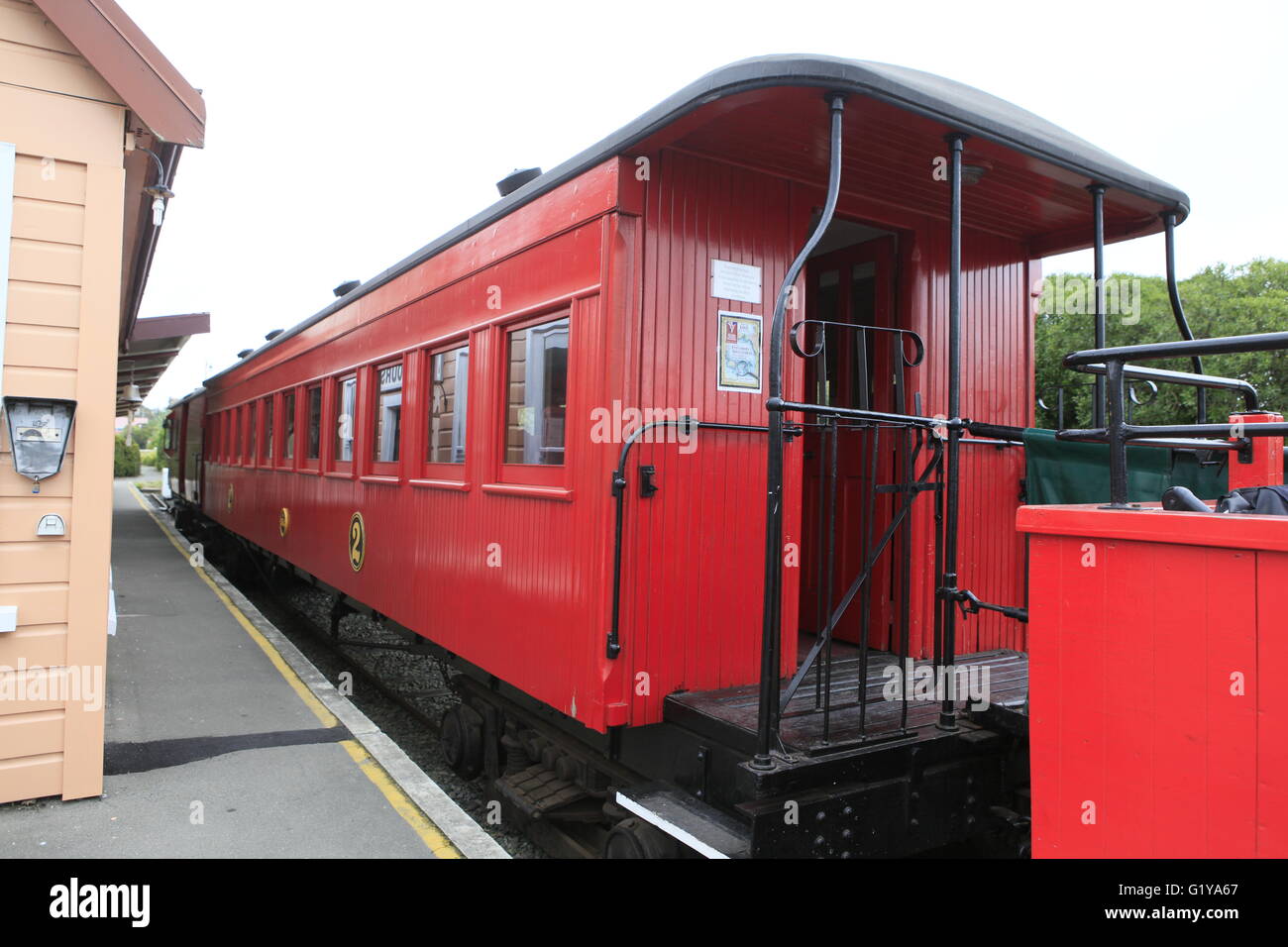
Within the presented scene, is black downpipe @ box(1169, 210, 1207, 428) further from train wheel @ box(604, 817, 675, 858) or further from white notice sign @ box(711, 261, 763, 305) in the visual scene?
train wheel @ box(604, 817, 675, 858)

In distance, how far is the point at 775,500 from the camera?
2816mm

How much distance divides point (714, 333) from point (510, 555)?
1.49 metres

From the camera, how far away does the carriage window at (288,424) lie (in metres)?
9.50

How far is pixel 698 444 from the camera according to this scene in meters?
3.69

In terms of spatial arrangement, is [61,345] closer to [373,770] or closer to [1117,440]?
[373,770]

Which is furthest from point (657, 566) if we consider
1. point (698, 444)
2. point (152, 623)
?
point (152, 623)

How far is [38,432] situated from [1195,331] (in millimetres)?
18938

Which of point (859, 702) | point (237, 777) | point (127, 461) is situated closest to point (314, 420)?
point (237, 777)

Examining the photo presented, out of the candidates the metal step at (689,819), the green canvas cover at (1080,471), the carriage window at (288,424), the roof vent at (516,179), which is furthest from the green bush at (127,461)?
the green canvas cover at (1080,471)

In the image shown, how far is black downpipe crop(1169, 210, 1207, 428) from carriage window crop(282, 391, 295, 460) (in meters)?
8.12

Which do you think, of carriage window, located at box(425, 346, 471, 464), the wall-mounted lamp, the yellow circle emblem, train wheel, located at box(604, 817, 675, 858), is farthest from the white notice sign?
the yellow circle emblem

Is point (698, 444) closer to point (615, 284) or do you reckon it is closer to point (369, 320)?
point (615, 284)

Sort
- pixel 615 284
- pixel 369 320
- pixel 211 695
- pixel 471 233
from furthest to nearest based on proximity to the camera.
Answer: pixel 369 320
pixel 211 695
pixel 471 233
pixel 615 284

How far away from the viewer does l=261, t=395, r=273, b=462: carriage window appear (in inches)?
420
